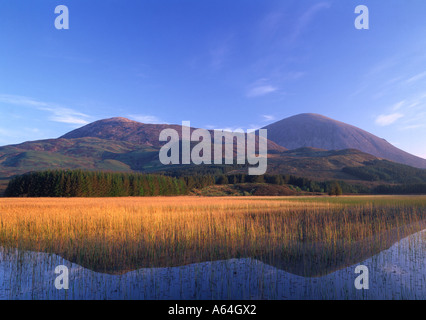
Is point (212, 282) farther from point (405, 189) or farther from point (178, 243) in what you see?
point (405, 189)

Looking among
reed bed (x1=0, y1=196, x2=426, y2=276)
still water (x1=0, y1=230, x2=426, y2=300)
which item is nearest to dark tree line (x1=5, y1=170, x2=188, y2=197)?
reed bed (x1=0, y1=196, x2=426, y2=276)

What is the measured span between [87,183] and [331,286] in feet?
267

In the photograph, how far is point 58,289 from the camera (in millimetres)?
7789

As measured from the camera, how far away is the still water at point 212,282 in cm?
748

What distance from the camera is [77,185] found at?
7588 centimetres

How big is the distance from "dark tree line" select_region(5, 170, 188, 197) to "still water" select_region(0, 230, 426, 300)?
7278cm

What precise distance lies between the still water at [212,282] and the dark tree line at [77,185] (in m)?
72.8

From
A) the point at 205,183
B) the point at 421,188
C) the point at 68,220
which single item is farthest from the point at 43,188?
the point at 421,188

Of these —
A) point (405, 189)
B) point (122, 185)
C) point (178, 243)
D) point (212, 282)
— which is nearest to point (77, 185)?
point (122, 185)

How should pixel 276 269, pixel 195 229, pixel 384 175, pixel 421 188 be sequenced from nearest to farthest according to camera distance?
pixel 276 269
pixel 195 229
pixel 421 188
pixel 384 175

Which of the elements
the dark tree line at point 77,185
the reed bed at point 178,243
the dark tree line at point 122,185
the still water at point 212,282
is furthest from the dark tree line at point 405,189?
the still water at point 212,282

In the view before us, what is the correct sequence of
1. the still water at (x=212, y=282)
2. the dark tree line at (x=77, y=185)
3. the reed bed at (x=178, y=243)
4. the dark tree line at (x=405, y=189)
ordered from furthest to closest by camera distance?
the dark tree line at (x=405, y=189)
the dark tree line at (x=77, y=185)
the reed bed at (x=178, y=243)
the still water at (x=212, y=282)

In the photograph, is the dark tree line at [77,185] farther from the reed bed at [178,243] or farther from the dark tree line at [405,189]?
the dark tree line at [405,189]
